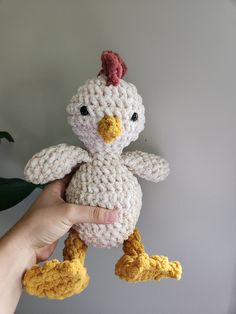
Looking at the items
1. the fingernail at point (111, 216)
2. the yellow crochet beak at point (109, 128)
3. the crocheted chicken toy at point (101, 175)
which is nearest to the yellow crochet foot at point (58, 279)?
the crocheted chicken toy at point (101, 175)

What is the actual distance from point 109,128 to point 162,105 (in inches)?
9.1

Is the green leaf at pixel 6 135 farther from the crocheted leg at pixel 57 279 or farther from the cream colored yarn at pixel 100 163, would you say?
the crocheted leg at pixel 57 279

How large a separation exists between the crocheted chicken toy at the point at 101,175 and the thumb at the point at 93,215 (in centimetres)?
1

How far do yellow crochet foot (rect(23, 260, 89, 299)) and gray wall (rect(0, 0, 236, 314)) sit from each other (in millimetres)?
280

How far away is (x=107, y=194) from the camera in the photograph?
24.8 inches

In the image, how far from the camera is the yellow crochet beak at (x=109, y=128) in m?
0.59

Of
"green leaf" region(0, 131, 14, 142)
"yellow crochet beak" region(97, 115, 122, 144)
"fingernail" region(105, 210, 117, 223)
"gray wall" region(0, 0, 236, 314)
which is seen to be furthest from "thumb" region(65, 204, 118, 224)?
"green leaf" region(0, 131, 14, 142)

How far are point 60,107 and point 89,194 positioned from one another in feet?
0.98

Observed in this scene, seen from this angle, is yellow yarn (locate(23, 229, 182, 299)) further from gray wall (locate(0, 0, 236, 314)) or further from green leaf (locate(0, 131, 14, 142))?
green leaf (locate(0, 131, 14, 142))

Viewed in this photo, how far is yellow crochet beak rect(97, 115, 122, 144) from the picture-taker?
23.2 inches

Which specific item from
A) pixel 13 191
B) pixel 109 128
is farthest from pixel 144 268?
pixel 13 191

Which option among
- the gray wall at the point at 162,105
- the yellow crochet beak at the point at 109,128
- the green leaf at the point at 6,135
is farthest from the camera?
the green leaf at the point at 6,135

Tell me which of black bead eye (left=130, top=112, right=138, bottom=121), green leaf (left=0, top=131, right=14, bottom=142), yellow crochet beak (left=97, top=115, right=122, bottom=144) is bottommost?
green leaf (left=0, top=131, right=14, bottom=142)

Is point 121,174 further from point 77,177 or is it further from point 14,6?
point 14,6
